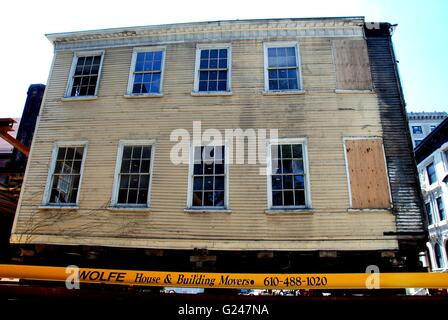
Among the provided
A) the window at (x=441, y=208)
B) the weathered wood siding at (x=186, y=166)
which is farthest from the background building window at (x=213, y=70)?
the window at (x=441, y=208)

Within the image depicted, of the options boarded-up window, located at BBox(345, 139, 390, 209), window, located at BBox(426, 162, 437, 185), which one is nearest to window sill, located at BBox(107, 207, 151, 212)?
boarded-up window, located at BBox(345, 139, 390, 209)

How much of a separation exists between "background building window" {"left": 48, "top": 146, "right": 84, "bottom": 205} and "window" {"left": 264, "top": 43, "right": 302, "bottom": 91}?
6774 millimetres

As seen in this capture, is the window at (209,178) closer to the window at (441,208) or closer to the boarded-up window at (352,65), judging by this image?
the boarded-up window at (352,65)

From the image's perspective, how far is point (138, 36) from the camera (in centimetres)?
1150

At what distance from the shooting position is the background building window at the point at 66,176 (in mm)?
9844

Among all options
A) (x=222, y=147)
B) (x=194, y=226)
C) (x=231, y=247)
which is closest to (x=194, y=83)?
(x=222, y=147)

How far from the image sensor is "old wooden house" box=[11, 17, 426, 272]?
8766mm

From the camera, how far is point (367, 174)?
910cm

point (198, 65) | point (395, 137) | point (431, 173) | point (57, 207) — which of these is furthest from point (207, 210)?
point (431, 173)

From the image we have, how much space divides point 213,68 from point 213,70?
0.36 feet

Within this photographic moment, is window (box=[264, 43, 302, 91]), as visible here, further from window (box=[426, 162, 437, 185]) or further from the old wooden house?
window (box=[426, 162, 437, 185])

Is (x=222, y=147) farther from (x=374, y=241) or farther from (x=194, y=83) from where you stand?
(x=374, y=241)

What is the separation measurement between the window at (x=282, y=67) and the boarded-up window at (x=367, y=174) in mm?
2780

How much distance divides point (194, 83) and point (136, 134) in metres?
2.65
